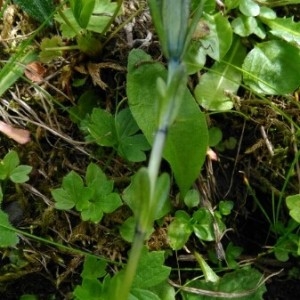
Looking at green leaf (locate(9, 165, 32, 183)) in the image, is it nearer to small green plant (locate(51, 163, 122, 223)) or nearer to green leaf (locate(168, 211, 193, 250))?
small green plant (locate(51, 163, 122, 223))

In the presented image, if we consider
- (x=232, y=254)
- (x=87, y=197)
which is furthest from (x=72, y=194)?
(x=232, y=254)

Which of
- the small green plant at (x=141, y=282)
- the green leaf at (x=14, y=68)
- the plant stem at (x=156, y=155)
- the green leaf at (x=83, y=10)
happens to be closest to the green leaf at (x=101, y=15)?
the green leaf at (x=83, y=10)

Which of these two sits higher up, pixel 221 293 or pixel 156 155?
pixel 156 155

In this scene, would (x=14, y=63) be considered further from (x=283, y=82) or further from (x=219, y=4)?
(x=283, y=82)

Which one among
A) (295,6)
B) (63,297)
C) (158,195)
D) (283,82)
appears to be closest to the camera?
(158,195)

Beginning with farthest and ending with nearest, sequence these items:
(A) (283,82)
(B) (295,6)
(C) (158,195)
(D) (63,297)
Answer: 1. (B) (295,6)
2. (A) (283,82)
3. (D) (63,297)
4. (C) (158,195)

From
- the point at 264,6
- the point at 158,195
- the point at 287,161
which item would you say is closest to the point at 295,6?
the point at 264,6

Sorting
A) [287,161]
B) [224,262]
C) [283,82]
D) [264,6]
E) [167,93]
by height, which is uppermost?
[167,93]

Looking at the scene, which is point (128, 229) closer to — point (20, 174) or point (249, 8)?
point (20, 174)
